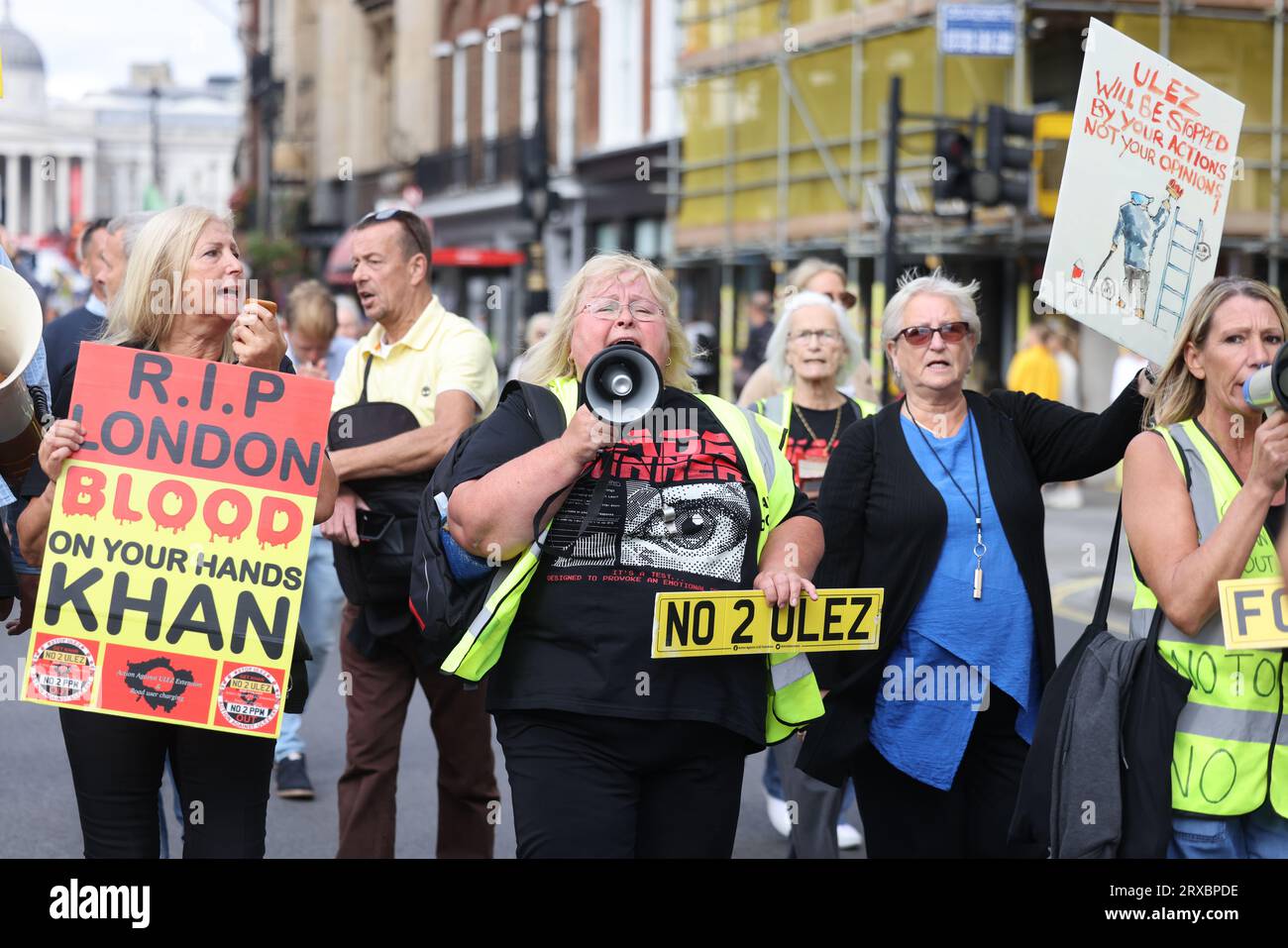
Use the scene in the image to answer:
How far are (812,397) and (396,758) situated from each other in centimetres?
191

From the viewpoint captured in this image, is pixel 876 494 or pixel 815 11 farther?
pixel 815 11

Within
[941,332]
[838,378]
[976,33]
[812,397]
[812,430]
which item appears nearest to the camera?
[941,332]

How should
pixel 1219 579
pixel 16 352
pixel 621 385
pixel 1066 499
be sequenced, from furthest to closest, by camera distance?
pixel 1066 499, pixel 16 352, pixel 1219 579, pixel 621 385

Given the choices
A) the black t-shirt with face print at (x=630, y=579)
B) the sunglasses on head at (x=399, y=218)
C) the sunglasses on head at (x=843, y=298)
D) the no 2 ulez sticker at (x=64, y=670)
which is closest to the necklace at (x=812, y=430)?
the sunglasses on head at (x=843, y=298)

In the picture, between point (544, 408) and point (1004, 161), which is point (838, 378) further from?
point (1004, 161)

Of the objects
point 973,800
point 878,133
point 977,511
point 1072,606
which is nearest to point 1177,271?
point 977,511

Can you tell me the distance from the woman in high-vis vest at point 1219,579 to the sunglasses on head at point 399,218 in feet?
8.20

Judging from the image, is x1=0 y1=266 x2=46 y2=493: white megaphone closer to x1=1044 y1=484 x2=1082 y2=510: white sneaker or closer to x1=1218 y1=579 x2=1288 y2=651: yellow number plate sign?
x1=1218 y1=579 x2=1288 y2=651: yellow number plate sign

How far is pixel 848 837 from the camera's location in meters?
6.59

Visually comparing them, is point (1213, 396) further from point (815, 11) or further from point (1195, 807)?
point (815, 11)

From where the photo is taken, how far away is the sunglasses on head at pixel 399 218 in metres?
5.44
